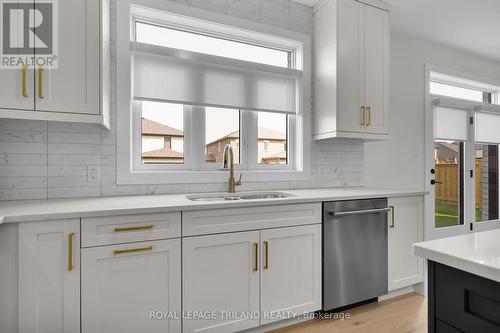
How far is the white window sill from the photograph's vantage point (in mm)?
2053

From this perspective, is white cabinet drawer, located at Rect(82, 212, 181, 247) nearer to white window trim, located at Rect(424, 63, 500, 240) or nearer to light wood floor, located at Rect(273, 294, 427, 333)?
light wood floor, located at Rect(273, 294, 427, 333)

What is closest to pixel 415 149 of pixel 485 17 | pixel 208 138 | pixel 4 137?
pixel 485 17

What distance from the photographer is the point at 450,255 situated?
72 centimetres

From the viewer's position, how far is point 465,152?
13.0 feet

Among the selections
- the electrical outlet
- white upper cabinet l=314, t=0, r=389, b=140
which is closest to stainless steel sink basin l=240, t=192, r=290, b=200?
white upper cabinet l=314, t=0, r=389, b=140

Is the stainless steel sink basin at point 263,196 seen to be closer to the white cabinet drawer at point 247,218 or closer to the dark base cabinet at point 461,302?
the white cabinet drawer at point 247,218

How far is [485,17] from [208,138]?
3.29 meters

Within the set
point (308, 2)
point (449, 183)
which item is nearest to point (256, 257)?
point (308, 2)

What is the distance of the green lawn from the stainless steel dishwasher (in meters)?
1.99

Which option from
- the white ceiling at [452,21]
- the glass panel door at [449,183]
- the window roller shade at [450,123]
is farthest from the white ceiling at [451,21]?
the glass panel door at [449,183]

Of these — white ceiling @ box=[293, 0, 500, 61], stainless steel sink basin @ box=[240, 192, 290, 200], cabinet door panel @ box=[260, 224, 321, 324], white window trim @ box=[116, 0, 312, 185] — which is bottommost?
cabinet door panel @ box=[260, 224, 321, 324]

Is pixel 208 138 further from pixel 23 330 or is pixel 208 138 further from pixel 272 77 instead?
pixel 23 330

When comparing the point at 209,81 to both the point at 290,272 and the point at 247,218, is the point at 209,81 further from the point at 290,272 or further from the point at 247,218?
the point at 290,272

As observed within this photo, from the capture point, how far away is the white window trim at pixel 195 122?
79.9 inches
